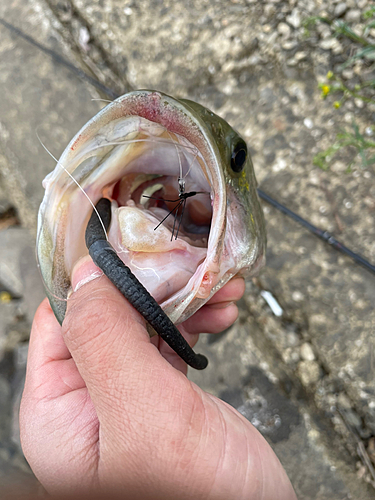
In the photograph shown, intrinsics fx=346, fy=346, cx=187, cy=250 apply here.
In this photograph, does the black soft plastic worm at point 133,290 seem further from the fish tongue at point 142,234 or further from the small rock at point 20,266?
the small rock at point 20,266

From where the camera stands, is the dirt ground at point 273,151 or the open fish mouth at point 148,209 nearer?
the open fish mouth at point 148,209

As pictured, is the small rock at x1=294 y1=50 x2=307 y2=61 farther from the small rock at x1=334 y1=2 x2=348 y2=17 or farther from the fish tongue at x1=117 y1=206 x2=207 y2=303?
the fish tongue at x1=117 y1=206 x2=207 y2=303

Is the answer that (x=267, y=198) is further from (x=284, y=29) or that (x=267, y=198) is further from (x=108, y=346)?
(x=108, y=346)

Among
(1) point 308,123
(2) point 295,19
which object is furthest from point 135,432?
(2) point 295,19

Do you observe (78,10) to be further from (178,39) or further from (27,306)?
(27,306)

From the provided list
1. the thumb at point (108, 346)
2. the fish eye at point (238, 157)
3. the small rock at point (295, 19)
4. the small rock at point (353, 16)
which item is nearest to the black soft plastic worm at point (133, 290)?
the thumb at point (108, 346)

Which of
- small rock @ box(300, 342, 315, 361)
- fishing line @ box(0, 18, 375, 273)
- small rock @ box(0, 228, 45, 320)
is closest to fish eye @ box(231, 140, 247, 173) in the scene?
fishing line @ box(0, 18, 375, 273)

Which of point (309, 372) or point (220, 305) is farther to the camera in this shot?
point (309, 372)
